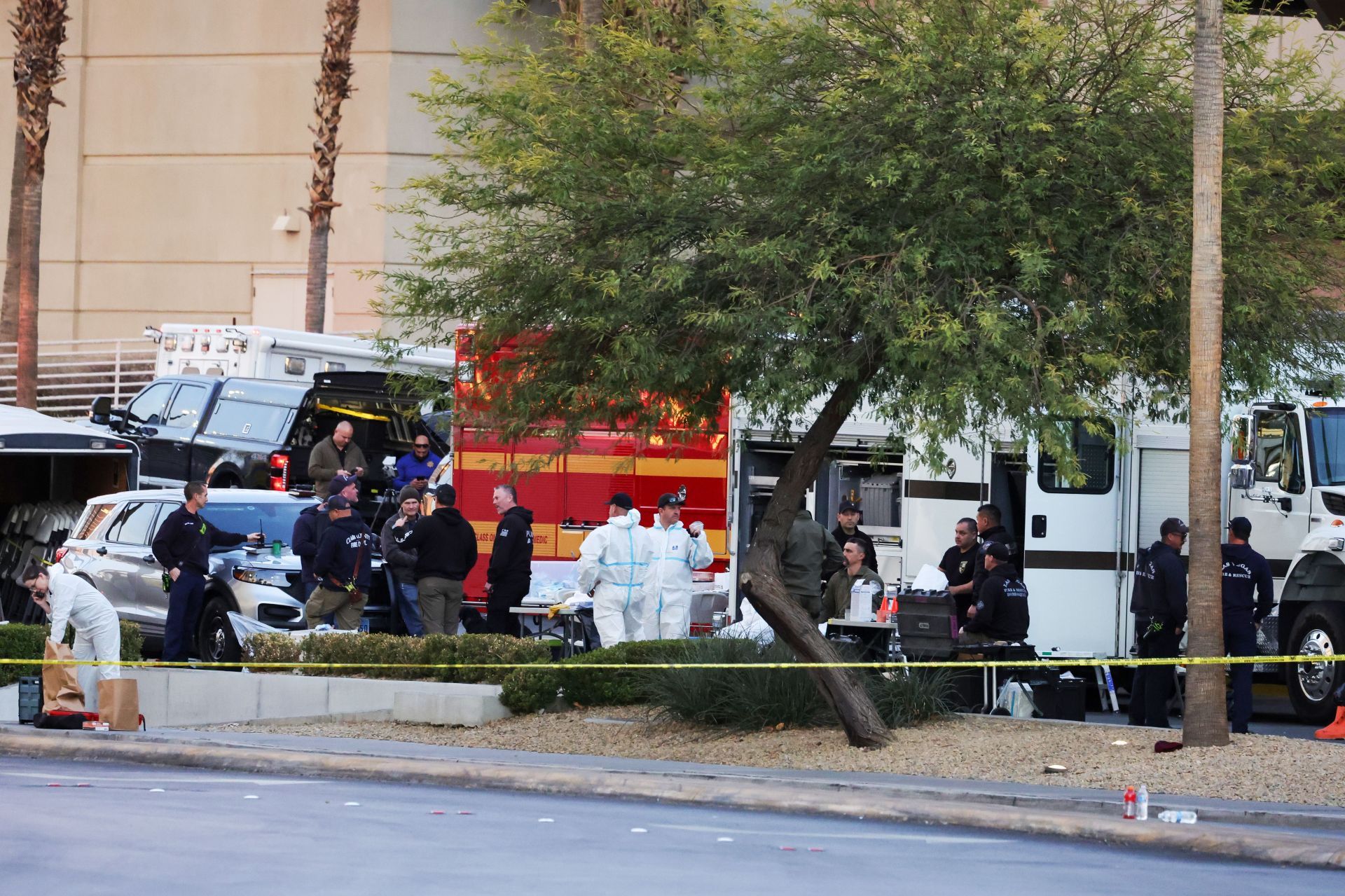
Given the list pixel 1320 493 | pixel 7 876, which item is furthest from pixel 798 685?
pixel 7 876

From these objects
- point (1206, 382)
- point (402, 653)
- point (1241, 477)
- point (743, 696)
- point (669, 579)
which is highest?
point (1206, 382)

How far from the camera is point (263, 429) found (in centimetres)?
2480

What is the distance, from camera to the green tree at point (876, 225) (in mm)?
12758

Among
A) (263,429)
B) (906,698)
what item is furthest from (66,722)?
(263,429)

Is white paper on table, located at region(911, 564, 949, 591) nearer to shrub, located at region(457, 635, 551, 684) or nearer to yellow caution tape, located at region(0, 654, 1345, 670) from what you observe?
yellow caution tape, located at region(0, 654, 1345, 670)

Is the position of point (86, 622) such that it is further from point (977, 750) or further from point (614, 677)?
point (977, 750)

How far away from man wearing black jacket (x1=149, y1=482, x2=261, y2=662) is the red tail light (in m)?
5.99

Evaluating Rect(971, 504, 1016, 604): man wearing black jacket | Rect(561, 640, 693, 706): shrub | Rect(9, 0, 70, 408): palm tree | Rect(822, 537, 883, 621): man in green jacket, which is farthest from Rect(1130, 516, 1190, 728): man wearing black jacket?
Rect(9, 0, 70, 408): palm tree

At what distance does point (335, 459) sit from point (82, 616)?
691 cm

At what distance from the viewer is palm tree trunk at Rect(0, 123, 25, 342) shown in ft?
120

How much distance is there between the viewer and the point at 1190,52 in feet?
44.7

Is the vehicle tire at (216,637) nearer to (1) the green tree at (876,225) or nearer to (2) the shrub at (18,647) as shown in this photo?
(2) the shrub at (18,647)

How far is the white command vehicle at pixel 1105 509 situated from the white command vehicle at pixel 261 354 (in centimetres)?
753

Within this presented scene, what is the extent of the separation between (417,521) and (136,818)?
779 cm
